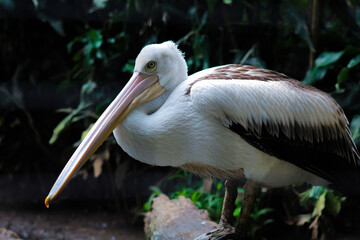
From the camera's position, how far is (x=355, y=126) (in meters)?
2.28

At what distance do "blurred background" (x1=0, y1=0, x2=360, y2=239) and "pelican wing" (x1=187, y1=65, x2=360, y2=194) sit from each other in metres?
0.63

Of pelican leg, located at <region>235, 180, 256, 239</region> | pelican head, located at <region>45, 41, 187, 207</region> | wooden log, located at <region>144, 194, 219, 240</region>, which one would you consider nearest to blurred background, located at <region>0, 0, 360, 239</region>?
wooden log, located at <region>144, 194, 219, 240</region>

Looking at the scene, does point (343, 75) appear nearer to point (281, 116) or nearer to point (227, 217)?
point (281, 116)

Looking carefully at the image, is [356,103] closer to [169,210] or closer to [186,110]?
[169,210]

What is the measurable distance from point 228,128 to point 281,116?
0.70 feet

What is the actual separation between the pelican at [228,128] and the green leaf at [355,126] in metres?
0.54

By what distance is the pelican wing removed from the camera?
4.80ft

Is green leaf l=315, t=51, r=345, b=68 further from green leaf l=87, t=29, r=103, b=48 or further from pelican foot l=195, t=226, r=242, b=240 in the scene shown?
green leaf l=87, t=29, r=103, b=48

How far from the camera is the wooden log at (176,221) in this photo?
1.86 m

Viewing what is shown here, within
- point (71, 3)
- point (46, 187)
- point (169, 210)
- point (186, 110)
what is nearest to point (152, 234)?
point (169, 210)

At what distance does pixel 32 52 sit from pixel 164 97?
6.66 ft

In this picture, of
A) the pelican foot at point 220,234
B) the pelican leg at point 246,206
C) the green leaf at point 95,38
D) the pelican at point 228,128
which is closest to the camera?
the pelican at point 228,128

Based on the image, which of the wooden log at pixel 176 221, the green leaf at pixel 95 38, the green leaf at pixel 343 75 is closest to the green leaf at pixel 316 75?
the green leaf at pixel 343 75

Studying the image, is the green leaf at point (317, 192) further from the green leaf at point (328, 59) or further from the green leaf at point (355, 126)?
the green leaf at point (328, 59)
